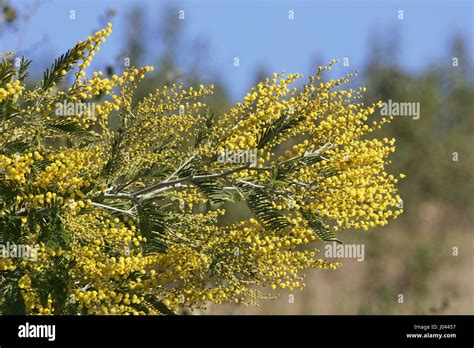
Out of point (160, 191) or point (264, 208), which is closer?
point (264, 208)

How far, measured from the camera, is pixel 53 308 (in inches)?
230

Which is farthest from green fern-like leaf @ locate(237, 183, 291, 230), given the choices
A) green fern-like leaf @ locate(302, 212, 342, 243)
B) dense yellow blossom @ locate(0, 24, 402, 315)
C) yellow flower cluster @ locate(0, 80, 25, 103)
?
yellow flower cluster @ locate(0, 80, 25, 103)

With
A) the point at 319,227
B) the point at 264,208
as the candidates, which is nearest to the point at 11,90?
the point at 264,208

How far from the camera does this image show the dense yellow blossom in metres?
5.74

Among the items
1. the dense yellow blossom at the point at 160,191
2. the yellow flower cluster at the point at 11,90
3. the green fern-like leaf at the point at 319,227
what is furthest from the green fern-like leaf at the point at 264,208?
the yellow flower cluster at the point at 11,90

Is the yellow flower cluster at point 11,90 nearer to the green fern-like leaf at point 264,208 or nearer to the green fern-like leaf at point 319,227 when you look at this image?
the green fern-like leaf at point 264,208

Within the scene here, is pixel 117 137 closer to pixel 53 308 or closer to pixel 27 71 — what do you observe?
pixel 27 71

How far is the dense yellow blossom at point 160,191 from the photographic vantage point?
574cm

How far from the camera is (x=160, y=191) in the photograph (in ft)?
20.8

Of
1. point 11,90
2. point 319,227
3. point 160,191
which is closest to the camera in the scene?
point 11,90

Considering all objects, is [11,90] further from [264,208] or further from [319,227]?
[319,227]
